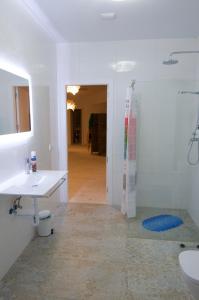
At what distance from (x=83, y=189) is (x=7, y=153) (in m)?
2.67

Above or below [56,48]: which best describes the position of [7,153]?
below

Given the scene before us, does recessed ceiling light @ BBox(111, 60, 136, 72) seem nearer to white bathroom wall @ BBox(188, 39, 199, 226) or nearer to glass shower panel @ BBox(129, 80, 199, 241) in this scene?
glass shower panel @ BBox(129, 80, 199, 241)

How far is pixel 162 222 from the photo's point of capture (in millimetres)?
3195

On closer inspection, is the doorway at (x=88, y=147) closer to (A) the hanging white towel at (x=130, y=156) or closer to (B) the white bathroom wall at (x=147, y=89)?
(A) the hanging white towel at (x=130, y=156)

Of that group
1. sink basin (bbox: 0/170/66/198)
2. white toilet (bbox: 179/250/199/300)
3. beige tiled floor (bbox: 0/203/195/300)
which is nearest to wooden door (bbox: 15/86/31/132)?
sink basin (bbox: 0/170/66/198)

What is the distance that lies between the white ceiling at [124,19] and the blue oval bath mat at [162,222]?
8.76 ft

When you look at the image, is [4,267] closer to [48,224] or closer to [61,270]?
[61,270]

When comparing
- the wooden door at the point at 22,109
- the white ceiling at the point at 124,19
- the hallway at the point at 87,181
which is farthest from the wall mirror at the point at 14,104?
the hallway at the point at 87,181

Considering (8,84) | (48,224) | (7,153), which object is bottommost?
(48,224)

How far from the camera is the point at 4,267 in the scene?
2.10 meters

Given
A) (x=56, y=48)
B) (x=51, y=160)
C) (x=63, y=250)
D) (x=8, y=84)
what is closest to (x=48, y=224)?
(x=63, y=250)

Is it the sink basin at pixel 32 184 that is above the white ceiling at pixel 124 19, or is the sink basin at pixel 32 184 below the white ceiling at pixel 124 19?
below

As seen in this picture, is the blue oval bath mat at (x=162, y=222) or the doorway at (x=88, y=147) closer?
the blue oval bath mat at (x=162, y=222)

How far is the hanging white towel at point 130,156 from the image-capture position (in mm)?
3150
